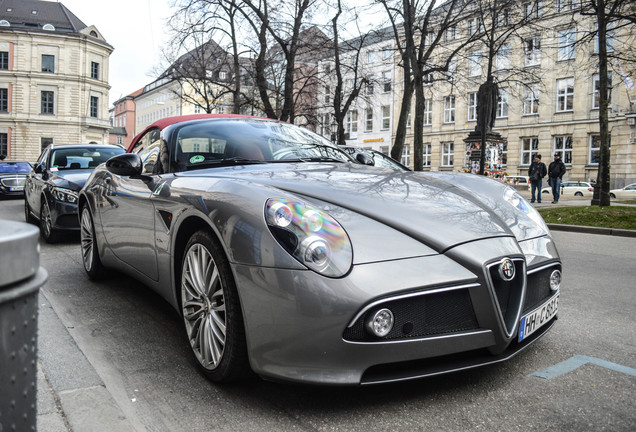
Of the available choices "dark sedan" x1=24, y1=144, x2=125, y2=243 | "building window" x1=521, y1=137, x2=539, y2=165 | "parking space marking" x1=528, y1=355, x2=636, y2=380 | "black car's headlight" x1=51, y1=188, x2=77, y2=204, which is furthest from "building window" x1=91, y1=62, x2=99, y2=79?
"parking space marking" x1=528, y1=355, x2=636, y2=380

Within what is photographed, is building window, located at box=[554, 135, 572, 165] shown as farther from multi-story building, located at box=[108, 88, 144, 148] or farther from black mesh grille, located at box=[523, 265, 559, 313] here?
multi-story building, located at box=[108, 88, 144, 148]

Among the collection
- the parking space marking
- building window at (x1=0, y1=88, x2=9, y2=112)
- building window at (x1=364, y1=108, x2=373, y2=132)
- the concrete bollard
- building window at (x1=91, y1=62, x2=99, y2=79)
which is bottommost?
the parking space marking

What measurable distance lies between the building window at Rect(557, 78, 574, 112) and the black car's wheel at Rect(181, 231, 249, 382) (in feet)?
140

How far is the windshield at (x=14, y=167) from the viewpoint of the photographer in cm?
2050

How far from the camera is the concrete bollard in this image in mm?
926

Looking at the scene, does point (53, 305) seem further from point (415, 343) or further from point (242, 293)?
point (415, 343)

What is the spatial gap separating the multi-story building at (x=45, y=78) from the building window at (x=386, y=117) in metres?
34.8

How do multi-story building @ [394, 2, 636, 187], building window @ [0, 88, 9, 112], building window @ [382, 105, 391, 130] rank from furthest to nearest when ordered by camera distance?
building window @ [0, 88, 9, 112] < building window @ [382, 105, 391, 130] < multi-story building @ [394, 2, 636, 187]

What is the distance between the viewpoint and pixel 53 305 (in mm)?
4094

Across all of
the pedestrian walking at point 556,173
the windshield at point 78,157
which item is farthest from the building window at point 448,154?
the windshield at point 78,157

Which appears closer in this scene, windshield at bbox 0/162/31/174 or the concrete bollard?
the concrete bollard

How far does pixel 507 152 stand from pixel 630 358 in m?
44.0

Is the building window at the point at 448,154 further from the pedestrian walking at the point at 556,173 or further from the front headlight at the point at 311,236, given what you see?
the front headlight at the point at 311,236

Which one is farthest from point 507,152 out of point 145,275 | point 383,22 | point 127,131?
point 127,131
